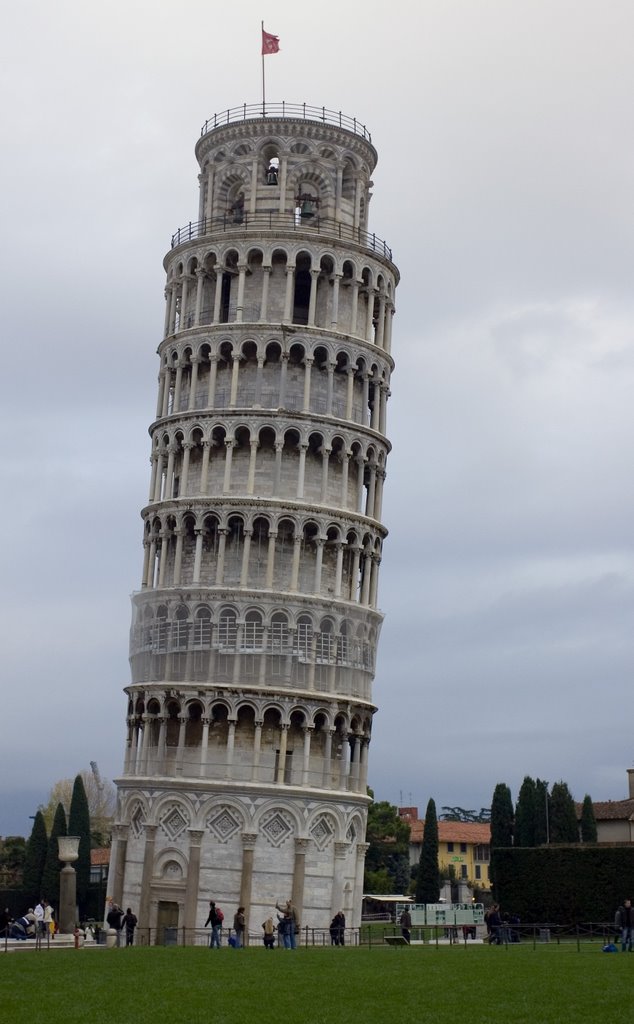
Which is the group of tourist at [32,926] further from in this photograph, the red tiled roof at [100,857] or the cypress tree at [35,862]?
the red tiled roof at [100,857]

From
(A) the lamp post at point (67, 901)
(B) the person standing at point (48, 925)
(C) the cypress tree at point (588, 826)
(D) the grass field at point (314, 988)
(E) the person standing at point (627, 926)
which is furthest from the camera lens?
(C) the cypress tree at point (588, 826)

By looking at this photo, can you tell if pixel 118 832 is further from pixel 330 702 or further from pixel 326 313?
pixel 326 313

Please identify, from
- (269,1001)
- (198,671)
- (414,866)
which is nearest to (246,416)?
(198,671)

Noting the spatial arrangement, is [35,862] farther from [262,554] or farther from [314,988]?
[314,988]

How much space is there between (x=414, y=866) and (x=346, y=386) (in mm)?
63473

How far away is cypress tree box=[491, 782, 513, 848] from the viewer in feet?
301

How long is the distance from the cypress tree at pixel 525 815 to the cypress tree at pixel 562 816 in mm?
1312

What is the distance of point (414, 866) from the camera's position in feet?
380

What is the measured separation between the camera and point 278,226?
63.7m

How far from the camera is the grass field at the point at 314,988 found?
23109mm

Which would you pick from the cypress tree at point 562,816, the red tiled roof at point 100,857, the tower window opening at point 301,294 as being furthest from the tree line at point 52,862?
the tower window opening at point 301,294

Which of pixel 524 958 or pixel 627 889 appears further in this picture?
pixel 627 889

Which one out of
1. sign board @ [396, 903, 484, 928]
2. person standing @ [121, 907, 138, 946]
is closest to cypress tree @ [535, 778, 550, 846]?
sign board @ [396, 903, 484, 928]

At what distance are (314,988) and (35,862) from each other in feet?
192
